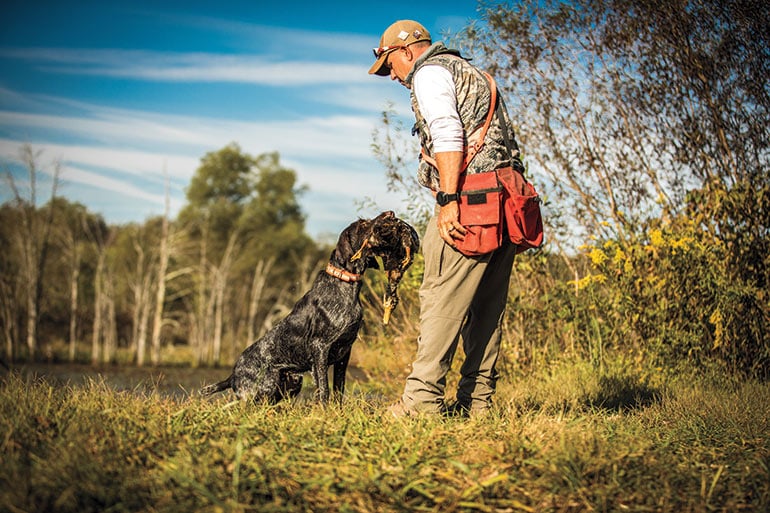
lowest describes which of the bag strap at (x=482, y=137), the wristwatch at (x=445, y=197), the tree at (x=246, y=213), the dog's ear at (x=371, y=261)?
the dog's ear at (x=371, y=261)

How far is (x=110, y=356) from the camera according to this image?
1819 cm

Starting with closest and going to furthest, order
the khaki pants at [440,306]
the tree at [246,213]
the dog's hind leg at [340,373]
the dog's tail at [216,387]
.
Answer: the khaki pants at [440,306] < the dog's hind leg at [340,373] < the dog's tail at [216,387] < the tree at [246,213]

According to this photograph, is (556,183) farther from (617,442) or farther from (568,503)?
(568,503)

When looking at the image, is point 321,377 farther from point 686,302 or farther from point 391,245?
point 686,302

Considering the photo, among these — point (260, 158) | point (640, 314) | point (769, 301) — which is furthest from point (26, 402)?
point (260, 158)

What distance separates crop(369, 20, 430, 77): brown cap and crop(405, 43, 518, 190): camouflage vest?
167 mm

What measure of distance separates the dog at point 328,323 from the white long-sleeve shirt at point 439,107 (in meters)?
0.64

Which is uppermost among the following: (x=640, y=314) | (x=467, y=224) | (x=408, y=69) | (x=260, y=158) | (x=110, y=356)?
(x=260, y=158)

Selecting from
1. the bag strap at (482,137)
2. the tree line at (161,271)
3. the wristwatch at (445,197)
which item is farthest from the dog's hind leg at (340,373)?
the tree line at (161,271)

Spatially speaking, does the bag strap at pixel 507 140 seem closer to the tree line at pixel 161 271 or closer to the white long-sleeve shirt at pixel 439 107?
the white long-sleeve shirt at pixel 439 107

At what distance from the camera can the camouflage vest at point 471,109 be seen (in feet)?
13.1

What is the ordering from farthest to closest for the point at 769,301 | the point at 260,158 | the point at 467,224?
the point at 260,158 < the point at 769,301 < the point at 467,224

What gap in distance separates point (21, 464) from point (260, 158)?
1317 inches

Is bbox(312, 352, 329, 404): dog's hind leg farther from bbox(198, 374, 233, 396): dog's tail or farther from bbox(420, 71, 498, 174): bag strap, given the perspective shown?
bbox(420, 71, 498, 174): bag strap
